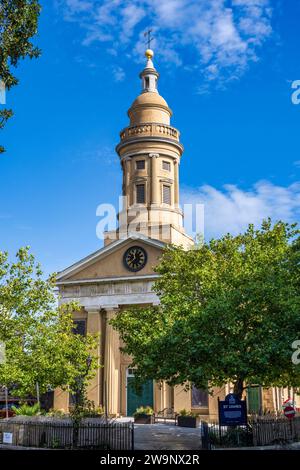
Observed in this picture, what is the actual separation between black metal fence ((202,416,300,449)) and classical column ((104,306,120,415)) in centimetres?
2087

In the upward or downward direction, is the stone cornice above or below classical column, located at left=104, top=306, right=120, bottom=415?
above

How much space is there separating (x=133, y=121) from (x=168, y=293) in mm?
30499

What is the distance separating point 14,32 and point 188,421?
90.1 feet

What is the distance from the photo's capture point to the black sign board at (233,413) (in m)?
21.0

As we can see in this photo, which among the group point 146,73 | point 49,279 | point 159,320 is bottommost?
point 159,320

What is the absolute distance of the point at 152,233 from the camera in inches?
1922

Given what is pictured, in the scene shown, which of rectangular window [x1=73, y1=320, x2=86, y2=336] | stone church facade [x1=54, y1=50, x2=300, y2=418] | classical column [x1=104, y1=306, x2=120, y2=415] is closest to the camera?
classical column [x1=104, y1=306, x2=120, y2=415]

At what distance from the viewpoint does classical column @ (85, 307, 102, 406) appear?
4266 cm

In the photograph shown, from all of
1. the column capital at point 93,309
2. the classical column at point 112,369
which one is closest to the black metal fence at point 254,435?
the classical column at point 112,369

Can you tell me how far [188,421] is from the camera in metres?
35.9

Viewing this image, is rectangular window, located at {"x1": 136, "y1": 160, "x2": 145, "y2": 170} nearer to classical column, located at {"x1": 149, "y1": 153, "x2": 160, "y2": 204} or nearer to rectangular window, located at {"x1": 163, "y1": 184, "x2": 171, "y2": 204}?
classical column, located at {"x1": 149, "y1": 153, "x2": 160, "y2": 204}

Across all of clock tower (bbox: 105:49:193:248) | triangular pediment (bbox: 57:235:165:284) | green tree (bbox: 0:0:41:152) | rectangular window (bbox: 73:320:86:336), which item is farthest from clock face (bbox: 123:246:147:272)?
green tree (bbox: 0:0:41:152)
